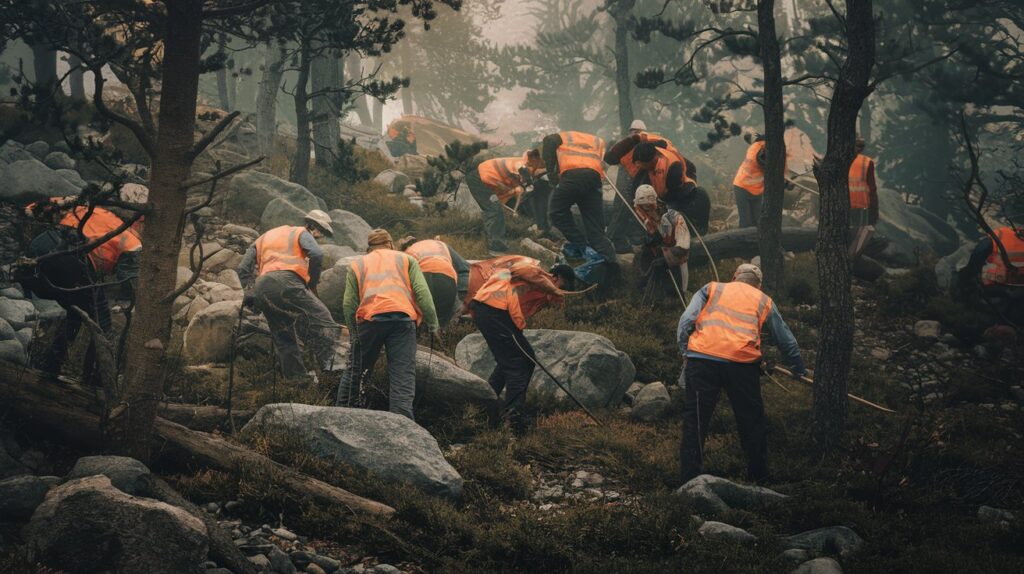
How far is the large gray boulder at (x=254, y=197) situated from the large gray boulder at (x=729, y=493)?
27.8ft

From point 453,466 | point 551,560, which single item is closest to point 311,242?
point 453,466

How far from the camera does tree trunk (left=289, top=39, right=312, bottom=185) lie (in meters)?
13.4

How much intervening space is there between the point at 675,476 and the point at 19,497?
4.61 m

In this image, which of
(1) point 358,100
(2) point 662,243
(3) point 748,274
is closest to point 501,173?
(2) point 662,243

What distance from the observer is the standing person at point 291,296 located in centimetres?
788

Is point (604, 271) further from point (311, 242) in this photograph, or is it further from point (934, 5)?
point (934, 5)

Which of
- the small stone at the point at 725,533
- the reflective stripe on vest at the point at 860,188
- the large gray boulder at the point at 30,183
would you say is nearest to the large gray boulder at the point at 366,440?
the small stone at the point at 725,533

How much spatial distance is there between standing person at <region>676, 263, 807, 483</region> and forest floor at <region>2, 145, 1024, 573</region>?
28cm

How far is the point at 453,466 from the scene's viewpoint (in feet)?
20.8

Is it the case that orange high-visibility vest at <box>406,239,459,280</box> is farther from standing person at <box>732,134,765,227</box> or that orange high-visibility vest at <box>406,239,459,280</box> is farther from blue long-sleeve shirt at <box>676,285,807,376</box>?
standing person at <box>732,134,765,227</box>

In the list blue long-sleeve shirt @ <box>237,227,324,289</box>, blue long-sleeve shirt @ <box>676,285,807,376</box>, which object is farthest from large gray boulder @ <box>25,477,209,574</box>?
blue long-sleeve shirt @ <box>237,227,324,289</box>

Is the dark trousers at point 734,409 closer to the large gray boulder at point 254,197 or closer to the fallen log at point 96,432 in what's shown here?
the fallen log at point 96,432

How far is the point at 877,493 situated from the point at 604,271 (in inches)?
204

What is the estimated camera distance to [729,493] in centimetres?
609
